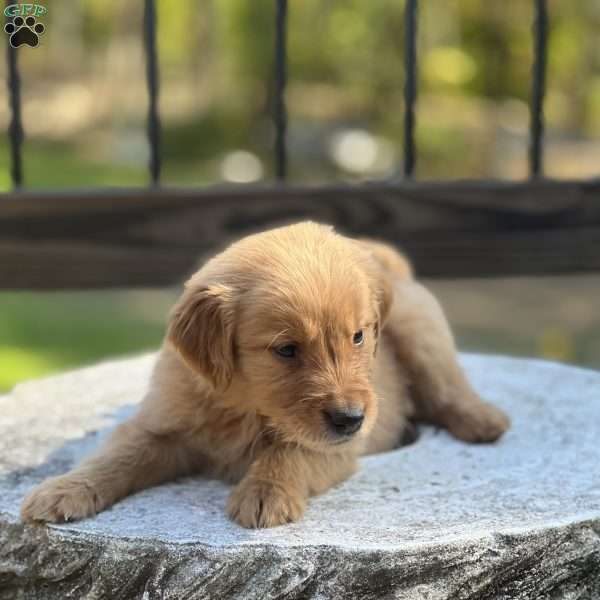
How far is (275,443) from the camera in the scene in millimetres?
3209

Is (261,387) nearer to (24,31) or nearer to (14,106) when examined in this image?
(14,106)

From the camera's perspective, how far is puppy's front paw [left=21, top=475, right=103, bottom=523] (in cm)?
290

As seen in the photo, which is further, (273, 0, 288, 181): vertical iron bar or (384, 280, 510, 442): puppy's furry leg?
(273, 0, 288, 181): vertical iron bar

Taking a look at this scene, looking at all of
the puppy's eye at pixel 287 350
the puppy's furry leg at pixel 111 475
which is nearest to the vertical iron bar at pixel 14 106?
the puppy's furry leg at pixel 111 475

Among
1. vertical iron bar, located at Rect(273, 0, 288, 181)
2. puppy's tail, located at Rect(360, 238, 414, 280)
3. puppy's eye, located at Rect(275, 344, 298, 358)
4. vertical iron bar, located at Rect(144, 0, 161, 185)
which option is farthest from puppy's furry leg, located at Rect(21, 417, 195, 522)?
vertical iron bar, located at Rect(273, 0, 288, 181)

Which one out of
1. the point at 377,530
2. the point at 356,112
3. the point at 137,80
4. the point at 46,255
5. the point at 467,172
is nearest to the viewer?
the point at 377,530

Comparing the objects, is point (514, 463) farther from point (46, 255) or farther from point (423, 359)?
point (46, 255)

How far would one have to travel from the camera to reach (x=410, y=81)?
414 centimetres

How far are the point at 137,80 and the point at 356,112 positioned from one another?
5324 mm

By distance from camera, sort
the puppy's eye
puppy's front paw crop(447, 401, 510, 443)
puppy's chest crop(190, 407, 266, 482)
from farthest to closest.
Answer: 1. puppy's front paw crop(447, 401, 510, 443)
2. puppy's chest crop(190, 407, 266, 482)
3. the puppy's eye

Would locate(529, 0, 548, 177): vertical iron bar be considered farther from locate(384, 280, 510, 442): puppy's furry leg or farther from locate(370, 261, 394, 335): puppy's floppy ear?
locate(370, 261, 394, 335): puppy's floppy ear

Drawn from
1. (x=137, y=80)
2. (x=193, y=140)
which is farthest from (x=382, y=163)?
(x=137, y=80)

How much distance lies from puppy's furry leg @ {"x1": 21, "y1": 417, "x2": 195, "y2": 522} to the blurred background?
761 cm

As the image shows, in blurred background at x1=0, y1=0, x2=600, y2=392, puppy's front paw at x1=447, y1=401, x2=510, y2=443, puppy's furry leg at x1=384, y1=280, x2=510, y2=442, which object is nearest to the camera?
puppy's front paw at x1=447, y1=401, x2=510, y2=443
